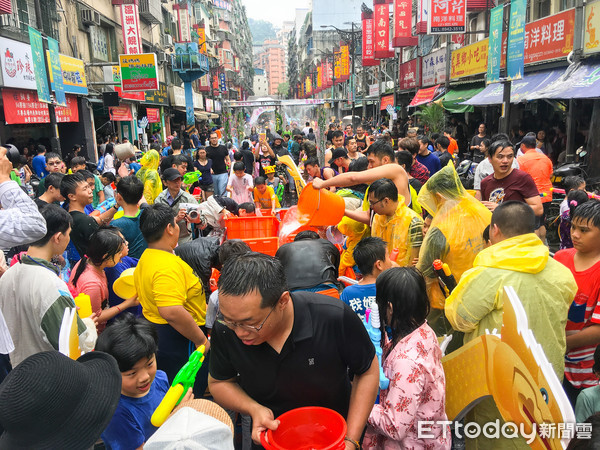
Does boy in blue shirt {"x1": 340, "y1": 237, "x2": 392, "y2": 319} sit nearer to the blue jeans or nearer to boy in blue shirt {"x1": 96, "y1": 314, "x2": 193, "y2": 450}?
boy in blue shirt {"x1": 96, "y1": 314, "x2": 193, "y2": 450}

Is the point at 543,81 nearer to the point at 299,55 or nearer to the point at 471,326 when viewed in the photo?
the point at 471,326

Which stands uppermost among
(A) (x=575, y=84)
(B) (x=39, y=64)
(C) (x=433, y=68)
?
(C) (x=433, y=68)

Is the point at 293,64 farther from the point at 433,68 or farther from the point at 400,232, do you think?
the point at 400,232

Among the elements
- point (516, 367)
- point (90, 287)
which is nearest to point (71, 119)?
point (90, 287)

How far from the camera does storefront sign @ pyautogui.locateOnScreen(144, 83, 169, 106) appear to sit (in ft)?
70.5

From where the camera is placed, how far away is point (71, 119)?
14.5 meters

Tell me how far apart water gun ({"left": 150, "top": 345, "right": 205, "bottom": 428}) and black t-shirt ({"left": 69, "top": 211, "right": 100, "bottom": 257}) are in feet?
9.06

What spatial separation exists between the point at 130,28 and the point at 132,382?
18.7 m

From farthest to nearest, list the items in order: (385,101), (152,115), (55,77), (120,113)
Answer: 1. (385,101)
2. (152,115)
3. (120,113)
4. (55,77)

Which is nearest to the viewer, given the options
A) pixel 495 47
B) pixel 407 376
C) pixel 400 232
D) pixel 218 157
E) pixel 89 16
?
pixel 407 376

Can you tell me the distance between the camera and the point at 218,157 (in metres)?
9.02

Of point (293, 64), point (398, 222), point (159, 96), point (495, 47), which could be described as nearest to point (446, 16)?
point (495, 47)

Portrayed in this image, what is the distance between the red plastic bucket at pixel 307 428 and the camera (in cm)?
163

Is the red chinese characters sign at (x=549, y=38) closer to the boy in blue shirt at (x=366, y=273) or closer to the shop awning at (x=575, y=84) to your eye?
the shop awning at (x=575, y=84)
